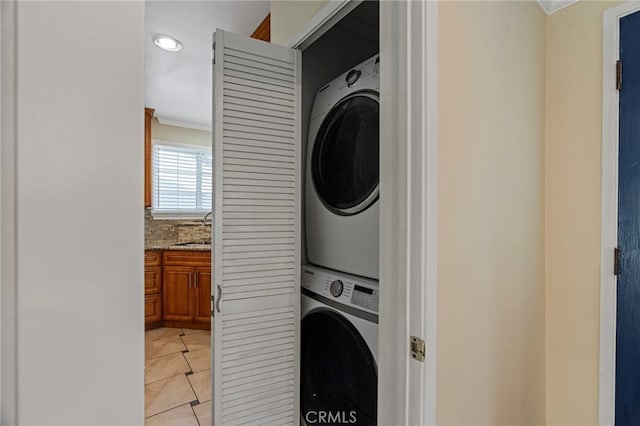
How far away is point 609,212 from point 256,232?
4.64 ft

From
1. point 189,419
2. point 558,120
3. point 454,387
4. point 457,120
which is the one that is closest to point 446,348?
point 454,387

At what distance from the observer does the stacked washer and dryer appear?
1264 millimetres

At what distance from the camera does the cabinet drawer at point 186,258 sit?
3.41m

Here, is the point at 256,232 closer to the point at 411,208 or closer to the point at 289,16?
the point at 411,208

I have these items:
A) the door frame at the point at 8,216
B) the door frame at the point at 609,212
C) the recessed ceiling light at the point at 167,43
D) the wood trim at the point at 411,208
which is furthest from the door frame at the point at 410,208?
the recessed ceiling light at the point at 167,43

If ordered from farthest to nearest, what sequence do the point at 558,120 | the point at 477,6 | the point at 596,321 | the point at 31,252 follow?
1. the point at 558,120
2. the point at 596,321
3. the point at 477,6
4. the point at 31,252

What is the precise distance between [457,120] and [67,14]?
0.87m

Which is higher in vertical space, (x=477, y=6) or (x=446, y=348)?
(x=477, y=6)

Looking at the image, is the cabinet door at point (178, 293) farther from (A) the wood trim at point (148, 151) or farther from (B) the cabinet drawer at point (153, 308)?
(A) the wood trim at point (148, 151)

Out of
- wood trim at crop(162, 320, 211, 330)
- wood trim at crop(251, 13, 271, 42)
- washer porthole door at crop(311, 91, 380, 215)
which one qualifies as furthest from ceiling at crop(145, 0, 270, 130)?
wood trim at crop(162, 320, 211, 330)

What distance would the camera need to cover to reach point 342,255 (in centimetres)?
145

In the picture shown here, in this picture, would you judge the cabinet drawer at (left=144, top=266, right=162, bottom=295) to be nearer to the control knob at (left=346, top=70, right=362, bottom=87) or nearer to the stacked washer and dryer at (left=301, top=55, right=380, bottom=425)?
the stacked washer and dryer at (left=301, top=55, right=380, bottom=425)

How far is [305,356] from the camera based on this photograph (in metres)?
1.62

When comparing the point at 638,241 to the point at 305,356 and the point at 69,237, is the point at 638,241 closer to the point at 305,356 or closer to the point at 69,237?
the point at 305,356
